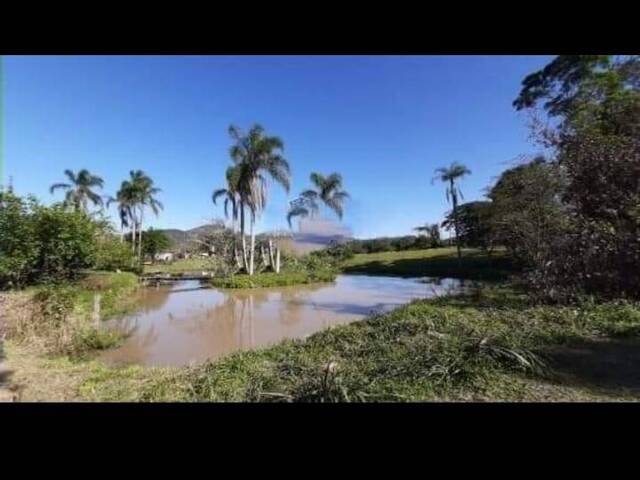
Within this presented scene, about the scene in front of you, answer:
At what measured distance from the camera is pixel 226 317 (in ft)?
31.2

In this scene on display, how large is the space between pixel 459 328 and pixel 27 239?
30.4ft

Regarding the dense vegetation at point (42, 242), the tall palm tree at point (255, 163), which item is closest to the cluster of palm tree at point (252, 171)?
the tall palm tree at point (255, 163)

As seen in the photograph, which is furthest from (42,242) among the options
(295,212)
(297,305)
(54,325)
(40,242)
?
(295,212)

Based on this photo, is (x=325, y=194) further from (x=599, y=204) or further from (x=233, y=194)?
(x=599, y=204)

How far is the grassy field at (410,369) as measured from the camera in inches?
123

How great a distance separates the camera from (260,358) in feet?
15.2

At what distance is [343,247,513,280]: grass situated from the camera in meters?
18.2

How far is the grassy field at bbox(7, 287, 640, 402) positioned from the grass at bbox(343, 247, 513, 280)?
38.1 ft

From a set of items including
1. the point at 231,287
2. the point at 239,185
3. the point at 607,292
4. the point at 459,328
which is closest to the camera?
the point at 459,328

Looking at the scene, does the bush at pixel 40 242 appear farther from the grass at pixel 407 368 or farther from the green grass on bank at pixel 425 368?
the green grass on bank at pixel 425 368

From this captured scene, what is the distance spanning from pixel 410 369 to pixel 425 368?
0.14 m

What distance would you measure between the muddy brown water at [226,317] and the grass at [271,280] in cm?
70
